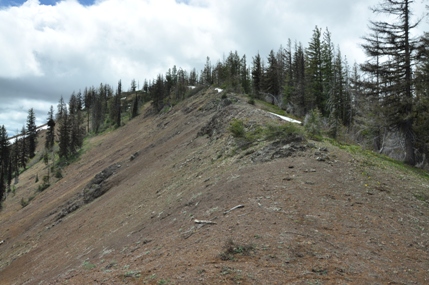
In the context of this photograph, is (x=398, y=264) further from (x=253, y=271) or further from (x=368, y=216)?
(x=253, y=271)

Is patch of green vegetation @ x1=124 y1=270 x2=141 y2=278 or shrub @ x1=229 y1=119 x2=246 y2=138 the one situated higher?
shrub @ x1=229 y1=119 x2=246 y2=138

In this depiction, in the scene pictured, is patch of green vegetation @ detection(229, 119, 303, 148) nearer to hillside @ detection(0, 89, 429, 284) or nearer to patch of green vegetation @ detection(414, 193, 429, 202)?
hillside @ detection(0, 89, 429, 284)

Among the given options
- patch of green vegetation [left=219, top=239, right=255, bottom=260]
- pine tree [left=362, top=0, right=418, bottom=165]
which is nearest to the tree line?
pine tree [left=362, top=0, right=418, bottom=165]

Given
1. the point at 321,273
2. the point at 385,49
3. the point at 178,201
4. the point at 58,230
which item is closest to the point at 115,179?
the point at 58,230

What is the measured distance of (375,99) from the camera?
65.2 ft

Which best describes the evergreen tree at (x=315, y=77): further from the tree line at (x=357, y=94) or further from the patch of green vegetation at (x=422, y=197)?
the patch of green vegetation at (x=422, y=197)

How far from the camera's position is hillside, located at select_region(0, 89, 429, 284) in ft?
22.1

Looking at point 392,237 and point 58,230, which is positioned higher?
point 392,237

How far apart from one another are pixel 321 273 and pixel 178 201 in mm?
8732

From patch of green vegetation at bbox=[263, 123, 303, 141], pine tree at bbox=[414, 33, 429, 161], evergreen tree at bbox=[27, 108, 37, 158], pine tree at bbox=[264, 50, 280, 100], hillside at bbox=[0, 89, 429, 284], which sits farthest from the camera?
evergreen tree at bbox=[27, 108, 37, 158]

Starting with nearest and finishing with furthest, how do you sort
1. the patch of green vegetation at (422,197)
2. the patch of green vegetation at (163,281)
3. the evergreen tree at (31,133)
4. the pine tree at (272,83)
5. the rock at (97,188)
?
the patch of green vegetation at (163,281) < the patch of green vegetation at (422,197) < the rock at (97,188) < the pine tree at (272,83) < the evergreen tree at (31,133)

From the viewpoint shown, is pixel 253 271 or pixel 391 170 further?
pixel 391 170

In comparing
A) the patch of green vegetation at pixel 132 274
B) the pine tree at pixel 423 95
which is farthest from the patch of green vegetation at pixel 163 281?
the pine tree at pixel 423 95

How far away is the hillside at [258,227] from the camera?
6746mm
